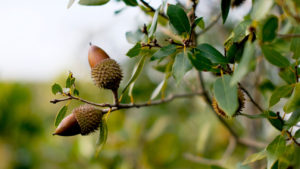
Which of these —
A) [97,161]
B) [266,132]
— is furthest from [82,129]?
[266,132]

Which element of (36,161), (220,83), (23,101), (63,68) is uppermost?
(220,83)

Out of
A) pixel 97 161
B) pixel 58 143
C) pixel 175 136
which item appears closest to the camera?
pixel 97 161

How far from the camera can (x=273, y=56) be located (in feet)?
2.46

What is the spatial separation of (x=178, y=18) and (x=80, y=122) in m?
0.42

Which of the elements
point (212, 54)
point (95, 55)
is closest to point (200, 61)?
point (212, 54)

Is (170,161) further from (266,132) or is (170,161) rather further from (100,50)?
(100,50)

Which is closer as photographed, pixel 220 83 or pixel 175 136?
pixel 220 83

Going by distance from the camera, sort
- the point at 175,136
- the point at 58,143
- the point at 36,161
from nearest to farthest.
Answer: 1. the point at 175,136
2. the point at 58,143
3. the point at 36,161

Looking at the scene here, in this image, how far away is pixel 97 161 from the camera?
2.29 metres

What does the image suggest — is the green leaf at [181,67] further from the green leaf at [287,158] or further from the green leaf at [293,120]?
the green leaf at [287,158]

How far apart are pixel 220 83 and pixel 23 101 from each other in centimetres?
293

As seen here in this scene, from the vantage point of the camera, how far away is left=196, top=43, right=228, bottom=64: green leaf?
84 centimetres

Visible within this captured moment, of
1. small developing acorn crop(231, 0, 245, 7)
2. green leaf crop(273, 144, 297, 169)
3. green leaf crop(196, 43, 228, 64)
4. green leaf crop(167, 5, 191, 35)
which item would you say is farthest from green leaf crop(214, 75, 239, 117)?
small developing acorn crop(231, 0, 245, 7)

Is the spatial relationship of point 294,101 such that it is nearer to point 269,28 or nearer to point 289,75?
point 289,75
